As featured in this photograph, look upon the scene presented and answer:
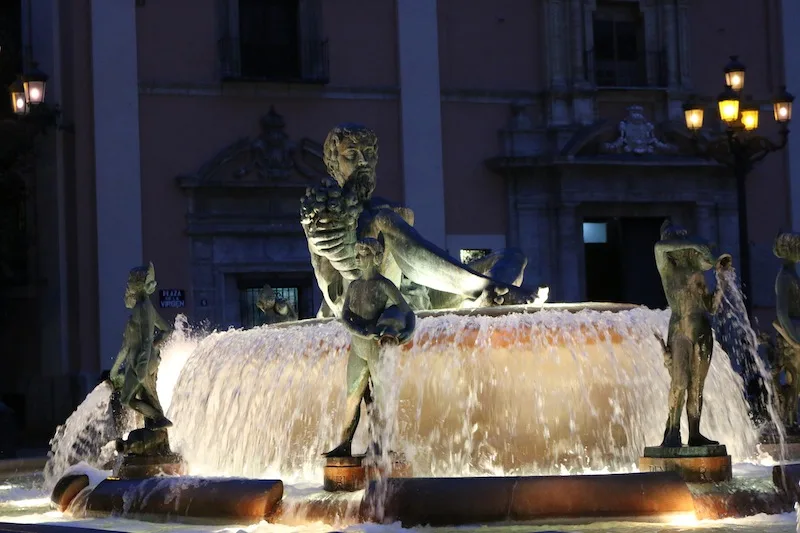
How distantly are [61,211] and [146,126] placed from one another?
5.98ft

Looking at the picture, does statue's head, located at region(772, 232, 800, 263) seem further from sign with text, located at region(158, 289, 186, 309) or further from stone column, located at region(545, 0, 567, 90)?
stone column, located at region(545, 0, 567, 90)

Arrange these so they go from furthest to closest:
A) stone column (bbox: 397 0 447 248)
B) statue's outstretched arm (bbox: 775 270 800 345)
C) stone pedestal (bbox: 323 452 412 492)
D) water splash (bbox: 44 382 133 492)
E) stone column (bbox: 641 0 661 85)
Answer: stone column (bbox: 641 0 661 85)
stone column (bbox: 397 0 447 248)
water splash (bbox: 44 382 133 492)
statue's outstretched arm (bbox: 775 270 800 345)
stone pedestal (bbox: 323 452 412 492)

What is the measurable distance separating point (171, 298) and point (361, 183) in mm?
14244

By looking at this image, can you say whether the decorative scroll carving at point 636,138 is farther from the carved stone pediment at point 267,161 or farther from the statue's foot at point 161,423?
the statue's foot at point 161,423

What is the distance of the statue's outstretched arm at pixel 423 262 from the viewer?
8.38m

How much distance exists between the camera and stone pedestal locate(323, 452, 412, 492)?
276 inches

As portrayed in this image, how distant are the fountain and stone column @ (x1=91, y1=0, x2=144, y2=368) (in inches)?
508

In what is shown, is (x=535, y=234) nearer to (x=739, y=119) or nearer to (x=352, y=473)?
(x=739, y=119)

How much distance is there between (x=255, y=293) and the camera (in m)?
23.2

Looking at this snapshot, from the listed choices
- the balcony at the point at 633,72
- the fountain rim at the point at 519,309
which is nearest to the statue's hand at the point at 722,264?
the fountain rim at the point at 519,309

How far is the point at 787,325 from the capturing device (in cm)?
884

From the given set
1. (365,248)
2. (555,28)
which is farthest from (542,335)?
(555,28)

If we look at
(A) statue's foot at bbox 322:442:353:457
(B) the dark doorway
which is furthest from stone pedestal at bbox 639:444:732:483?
(B) the dark doorway

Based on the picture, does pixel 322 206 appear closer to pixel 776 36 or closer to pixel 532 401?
pixel 532 401
